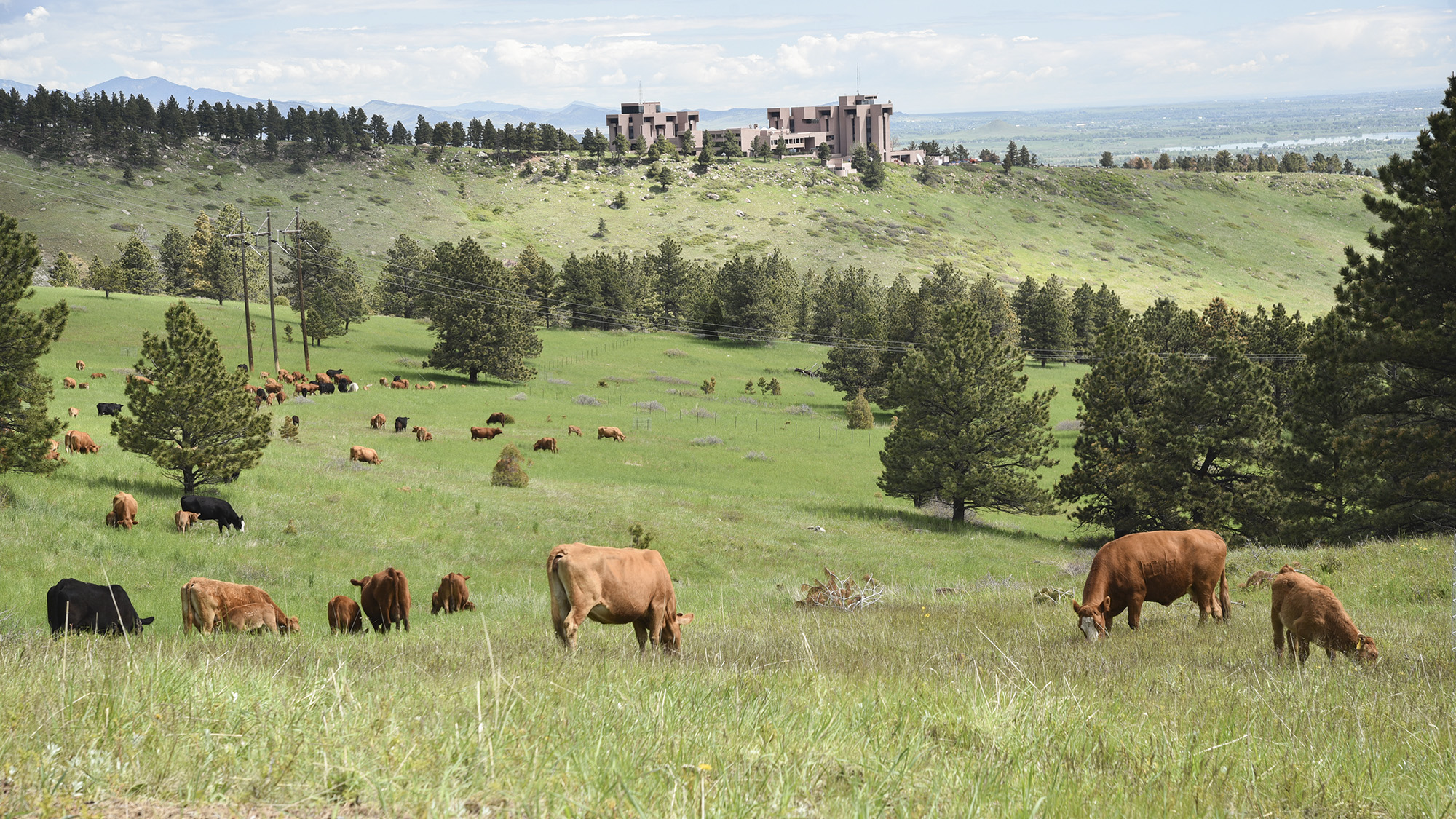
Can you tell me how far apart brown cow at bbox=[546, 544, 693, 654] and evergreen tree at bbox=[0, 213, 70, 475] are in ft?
43.0

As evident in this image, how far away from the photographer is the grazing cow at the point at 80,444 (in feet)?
81.8

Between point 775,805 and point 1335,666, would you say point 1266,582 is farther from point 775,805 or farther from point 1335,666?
point 775,805

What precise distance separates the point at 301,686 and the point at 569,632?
448cm

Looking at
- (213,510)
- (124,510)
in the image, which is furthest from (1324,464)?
(124,510)

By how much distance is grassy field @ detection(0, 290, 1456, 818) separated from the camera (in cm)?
293

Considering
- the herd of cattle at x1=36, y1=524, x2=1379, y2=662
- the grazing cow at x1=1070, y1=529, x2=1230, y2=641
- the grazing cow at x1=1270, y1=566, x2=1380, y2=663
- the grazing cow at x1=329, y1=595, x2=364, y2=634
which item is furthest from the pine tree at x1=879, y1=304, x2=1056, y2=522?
the grazing cow at x1=1270, y1=566, x2=1380, y2=663

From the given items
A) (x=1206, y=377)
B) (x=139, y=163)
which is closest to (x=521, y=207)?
(x=139, y=163)

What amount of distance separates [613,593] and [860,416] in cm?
5293

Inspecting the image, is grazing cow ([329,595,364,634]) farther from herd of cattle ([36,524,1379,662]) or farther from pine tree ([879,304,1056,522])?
pine tree ([879,304,1056,522])

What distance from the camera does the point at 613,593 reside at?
30.2 ft

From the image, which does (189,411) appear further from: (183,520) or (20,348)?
(20,348)

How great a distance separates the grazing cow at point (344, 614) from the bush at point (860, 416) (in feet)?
162

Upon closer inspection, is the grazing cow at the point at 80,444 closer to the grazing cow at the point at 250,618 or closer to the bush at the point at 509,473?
the bush at the point at 509,473

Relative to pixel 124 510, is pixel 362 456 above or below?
below
